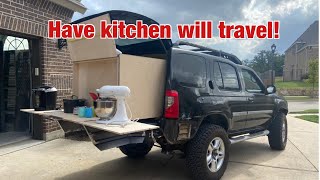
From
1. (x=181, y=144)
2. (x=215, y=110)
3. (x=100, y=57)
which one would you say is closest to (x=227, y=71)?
(x=215, y=110)

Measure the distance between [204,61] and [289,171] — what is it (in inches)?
94.8

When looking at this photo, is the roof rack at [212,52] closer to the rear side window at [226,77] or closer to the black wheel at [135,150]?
the rear side window at [226,77]

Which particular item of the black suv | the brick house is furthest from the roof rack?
the brick house

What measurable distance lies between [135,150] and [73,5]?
444cm

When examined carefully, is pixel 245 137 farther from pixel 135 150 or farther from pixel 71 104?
pixel 71 104

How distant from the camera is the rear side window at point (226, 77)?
4898mm

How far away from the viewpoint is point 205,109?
4.35 meters

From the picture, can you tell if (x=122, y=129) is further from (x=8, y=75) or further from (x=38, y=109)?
(x=8, y=75)

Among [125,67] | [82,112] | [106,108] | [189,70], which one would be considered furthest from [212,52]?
[82,112]

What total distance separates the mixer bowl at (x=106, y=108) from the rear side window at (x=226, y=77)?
1918mm

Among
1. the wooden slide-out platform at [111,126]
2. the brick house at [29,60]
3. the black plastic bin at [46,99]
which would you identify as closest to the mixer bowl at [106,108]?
the wooden slide-out platform at [111,126]

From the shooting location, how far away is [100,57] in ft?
13.2

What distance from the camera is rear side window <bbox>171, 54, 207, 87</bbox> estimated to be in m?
4.16

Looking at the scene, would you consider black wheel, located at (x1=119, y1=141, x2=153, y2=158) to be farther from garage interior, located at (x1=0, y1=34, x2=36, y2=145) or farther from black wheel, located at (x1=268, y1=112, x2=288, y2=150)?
garage interior, located at (x1=0, y1=34, x2=36, y2=145)
